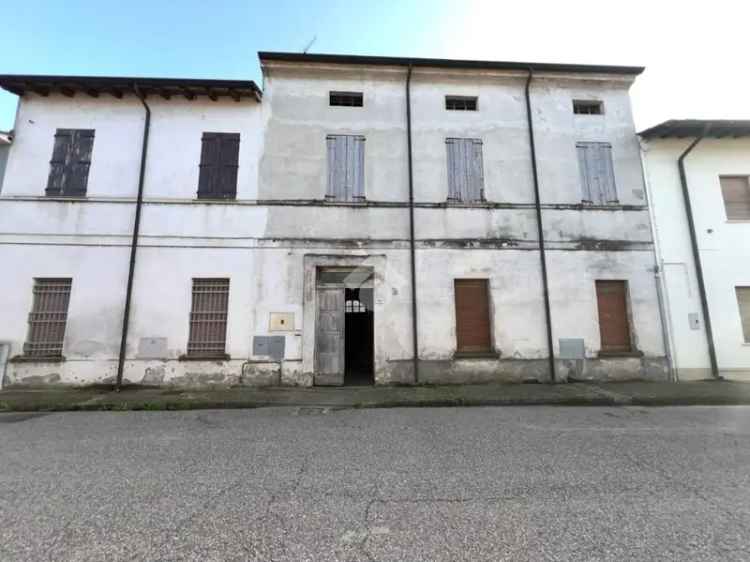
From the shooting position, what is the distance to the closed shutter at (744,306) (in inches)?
376

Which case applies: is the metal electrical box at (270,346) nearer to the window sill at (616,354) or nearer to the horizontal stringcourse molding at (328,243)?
the horizontal stringcourse molding at (328,243)

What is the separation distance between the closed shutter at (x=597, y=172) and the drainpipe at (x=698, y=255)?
2.04m

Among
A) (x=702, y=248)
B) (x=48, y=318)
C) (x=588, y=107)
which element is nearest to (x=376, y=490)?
(x=48, y=318)

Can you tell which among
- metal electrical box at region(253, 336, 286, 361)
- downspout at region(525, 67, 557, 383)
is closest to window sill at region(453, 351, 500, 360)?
downspout at region(525, 67, 557, 383)

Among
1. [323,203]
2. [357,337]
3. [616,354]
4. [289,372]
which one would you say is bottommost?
[289,372]

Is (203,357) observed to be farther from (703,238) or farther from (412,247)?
(703,238)

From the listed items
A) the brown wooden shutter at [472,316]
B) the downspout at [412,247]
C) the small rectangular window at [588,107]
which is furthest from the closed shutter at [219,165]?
the small rectangular window at [588,107]

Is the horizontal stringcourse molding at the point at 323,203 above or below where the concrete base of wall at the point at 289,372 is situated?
above

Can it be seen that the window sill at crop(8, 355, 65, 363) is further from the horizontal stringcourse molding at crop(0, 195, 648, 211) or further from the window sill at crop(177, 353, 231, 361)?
the horizontal stringcourse molding at crop(0, 195, 648, 211)

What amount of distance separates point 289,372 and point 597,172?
10.5 metres

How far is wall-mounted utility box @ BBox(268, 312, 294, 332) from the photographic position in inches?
352

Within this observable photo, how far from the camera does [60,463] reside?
408 cm

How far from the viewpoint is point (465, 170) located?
10000 mm

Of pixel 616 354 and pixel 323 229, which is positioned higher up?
pixel 323 229
